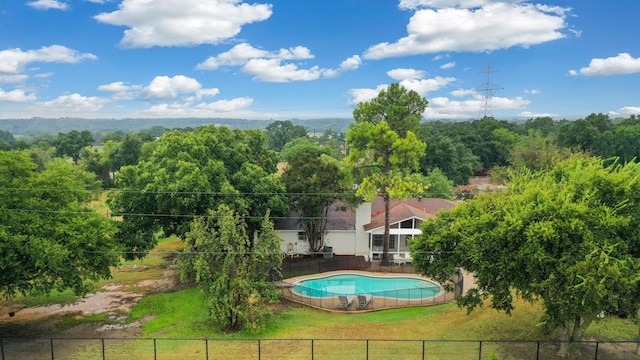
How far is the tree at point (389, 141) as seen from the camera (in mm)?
29484

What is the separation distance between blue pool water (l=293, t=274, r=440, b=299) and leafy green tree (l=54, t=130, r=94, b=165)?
88.5m

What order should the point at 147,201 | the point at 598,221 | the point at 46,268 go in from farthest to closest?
the point at 147,201
the point at 46,268
the point at 598,221

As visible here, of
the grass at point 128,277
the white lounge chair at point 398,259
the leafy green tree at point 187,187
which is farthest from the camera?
the white lounge chair at point 398,259

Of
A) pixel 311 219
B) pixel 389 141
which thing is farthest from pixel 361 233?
pixel 389 141

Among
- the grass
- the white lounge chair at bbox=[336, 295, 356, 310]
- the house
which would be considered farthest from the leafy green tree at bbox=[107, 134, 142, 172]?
the white lounge chair at bbox=[336, 295, 356, 310]

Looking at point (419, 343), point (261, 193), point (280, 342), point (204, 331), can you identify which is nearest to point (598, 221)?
point (419, 343)

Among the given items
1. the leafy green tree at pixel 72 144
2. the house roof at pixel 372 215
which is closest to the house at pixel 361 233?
the house roof at pixel 372 215

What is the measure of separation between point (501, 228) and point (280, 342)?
36.1 feet

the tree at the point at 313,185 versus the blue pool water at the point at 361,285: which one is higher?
the tree at the point at 313,185

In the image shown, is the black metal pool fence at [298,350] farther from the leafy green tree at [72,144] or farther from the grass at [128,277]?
the leafy green tree at [72,144]

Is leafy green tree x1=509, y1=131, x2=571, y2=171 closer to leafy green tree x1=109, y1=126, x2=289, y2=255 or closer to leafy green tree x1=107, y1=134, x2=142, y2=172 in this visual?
leafy green tree x1=109, y1=126, x2=289, y2=255

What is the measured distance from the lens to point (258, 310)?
21672 millimetres

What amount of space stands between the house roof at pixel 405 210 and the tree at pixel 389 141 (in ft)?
10.8

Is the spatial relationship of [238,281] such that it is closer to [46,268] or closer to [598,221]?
[46,268]
